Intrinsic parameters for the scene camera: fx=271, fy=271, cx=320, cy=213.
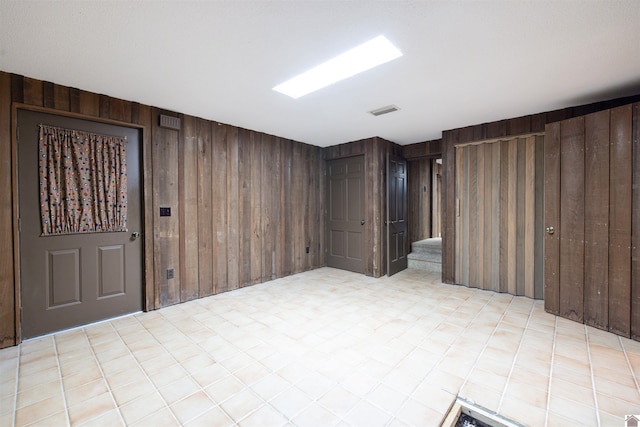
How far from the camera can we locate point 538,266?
3719 mm

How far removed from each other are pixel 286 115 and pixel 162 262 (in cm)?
249

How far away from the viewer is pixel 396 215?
17.4ft

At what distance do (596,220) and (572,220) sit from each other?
0.20 m

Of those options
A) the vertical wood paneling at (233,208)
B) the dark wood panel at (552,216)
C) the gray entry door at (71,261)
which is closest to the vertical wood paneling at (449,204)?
the dark wood panel at (552,216)

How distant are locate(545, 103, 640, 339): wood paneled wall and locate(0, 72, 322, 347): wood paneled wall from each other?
3724 millimetres

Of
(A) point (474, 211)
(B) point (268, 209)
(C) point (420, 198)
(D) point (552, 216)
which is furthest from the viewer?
(C) point (420, 198)

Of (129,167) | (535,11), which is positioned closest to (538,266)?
(535,11)

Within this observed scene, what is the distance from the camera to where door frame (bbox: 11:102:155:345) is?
98.0 inches

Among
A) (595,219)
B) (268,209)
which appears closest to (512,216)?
(595,219)

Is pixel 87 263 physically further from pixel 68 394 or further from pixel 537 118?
pixel 537 118

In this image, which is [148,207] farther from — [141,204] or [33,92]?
[33,92]

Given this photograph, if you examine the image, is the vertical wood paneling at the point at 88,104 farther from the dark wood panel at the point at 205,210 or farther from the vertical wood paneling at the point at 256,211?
the vertical wood paneling at the point at 256,211

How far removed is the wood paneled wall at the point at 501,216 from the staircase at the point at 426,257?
994 mm

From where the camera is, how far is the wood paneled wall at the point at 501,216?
3.73 metres
